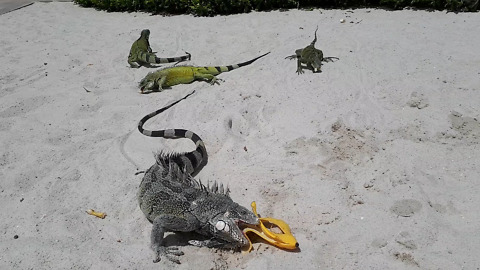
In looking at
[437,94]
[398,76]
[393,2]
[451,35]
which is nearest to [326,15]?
[393,2]

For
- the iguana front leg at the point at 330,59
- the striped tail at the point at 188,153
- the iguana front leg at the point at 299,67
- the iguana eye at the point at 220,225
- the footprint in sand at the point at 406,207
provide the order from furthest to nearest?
1. the iguana front leg at the point at 330,59
2. the iguana front leg at the point at 299,67
3. the striped tail at the point at 188,153
4. the footprint in sand at the point at 406,207
5. the iguana eye at the point at 220,225

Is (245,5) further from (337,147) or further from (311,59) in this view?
(337,147)

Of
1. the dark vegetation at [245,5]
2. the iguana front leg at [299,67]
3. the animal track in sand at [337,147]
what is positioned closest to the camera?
the animal track in sand at [337,147]

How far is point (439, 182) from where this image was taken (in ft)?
12.5

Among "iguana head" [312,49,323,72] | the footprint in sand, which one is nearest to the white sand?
the footprint in sand

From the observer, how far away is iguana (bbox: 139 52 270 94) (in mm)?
5945

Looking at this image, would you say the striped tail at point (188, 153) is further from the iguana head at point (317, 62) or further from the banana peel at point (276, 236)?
the iguana head at point (317, 62)

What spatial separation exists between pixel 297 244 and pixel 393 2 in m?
6.16

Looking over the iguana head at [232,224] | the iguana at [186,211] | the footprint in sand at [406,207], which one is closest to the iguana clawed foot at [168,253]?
the iguana at [186,211]

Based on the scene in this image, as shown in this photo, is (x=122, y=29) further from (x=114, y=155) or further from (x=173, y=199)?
(x=173, y=199)

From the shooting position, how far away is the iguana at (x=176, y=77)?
5.95m

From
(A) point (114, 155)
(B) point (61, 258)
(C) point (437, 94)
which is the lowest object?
(B) point (61, 258)

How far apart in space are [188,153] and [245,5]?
5351mm

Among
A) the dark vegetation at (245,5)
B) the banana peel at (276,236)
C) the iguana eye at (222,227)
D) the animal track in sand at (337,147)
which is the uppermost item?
the dark vegetation at (245,5)
